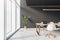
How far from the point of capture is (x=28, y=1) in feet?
39.6

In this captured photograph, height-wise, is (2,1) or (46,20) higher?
(2,1)

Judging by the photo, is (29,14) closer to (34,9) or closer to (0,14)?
(34,9)

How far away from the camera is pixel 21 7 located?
1298 centimetres

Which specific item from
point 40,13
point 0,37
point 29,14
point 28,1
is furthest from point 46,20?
point 0,37

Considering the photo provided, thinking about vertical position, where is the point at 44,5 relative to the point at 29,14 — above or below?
above

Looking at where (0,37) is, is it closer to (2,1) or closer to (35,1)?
(2,1)

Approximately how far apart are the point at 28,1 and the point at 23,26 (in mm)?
2778

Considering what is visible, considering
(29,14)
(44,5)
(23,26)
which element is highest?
(44,5)

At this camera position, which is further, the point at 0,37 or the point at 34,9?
the point at 34,9

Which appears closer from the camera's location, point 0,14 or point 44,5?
point 0,14

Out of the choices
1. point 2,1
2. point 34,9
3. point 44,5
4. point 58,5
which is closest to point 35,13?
point 34,9

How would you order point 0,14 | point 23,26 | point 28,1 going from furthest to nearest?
1. point 23,26
2. point 28,1
3. point 0,14

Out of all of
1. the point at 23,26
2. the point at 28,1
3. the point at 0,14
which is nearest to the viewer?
the point at 0,14

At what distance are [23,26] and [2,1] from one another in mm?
8084
